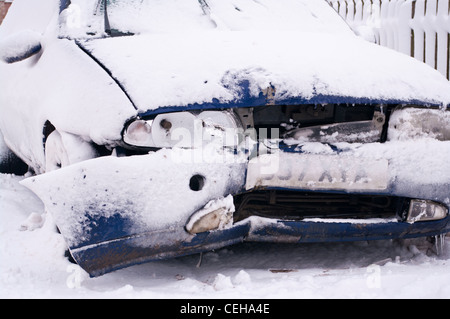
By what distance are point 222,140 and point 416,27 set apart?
533 centimetres

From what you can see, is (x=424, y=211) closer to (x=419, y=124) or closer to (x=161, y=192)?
(x=419, y=124)

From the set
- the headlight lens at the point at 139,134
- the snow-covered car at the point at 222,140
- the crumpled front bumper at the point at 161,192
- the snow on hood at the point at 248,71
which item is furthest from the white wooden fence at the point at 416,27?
the headlight lens at the point at 139,134

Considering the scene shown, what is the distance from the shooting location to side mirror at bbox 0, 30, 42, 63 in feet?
8.97

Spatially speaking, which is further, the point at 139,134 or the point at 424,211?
the point at 424,211

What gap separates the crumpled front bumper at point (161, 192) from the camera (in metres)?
1.96

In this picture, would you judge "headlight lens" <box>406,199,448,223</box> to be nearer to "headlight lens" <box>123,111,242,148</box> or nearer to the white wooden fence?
"headlight lens" <box>123,111,242,148</box>

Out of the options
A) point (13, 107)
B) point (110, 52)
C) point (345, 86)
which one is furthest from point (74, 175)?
point (13, 107)

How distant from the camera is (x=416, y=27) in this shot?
21.6 ft

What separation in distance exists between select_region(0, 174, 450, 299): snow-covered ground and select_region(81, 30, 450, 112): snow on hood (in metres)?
0.74

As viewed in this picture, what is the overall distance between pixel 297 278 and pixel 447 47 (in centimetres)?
500

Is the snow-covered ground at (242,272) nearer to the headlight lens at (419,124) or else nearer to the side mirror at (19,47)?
the headlight lens at (419,124)

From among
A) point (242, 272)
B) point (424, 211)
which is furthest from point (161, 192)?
point (424, 211)

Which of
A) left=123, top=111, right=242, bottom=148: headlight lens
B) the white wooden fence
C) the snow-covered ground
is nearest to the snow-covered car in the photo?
left=123, top=111, right=242, bottom=148: headlight lens
